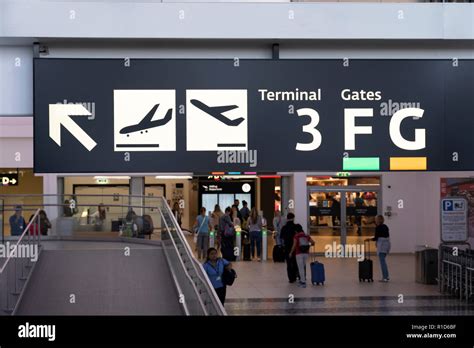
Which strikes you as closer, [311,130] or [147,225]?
[311,130]

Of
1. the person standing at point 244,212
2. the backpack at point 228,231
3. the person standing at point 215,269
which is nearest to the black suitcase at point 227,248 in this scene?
the backpack at point 228,231

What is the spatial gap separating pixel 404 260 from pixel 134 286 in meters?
8.13

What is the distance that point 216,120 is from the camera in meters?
2.61

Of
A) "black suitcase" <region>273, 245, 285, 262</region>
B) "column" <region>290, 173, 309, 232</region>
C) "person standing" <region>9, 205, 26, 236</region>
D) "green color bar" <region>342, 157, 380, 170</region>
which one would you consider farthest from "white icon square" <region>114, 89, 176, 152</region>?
"column" <region>290, 173, 309, 232</region>

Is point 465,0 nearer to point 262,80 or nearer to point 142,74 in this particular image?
point 262,80

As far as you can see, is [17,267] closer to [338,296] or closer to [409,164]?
[338,296]

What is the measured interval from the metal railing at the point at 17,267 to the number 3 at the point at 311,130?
609 cm

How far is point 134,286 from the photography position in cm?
1115

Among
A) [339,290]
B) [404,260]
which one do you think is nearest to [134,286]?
[339,290]

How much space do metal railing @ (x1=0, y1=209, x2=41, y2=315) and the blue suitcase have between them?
4.38 m

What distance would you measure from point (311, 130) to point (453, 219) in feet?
30.9

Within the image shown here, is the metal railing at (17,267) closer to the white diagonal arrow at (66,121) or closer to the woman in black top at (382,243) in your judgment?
the woman in black top at (382,243)

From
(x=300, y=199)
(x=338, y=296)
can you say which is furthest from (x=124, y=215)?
(x=300, y=199)

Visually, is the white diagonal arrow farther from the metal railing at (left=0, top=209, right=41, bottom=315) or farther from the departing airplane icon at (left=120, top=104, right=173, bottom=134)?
the metal railing at (left=0, top=209, right=41, bottom=315)
